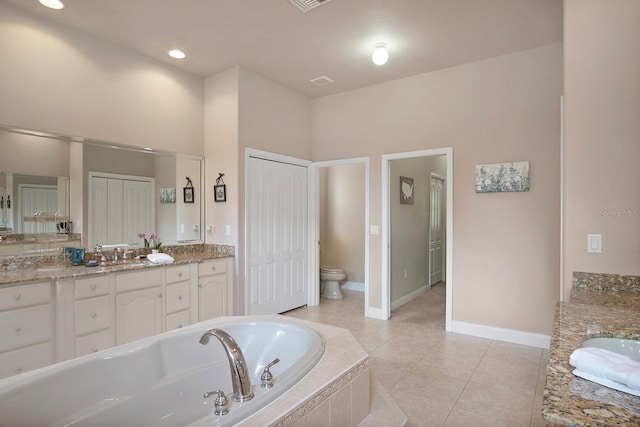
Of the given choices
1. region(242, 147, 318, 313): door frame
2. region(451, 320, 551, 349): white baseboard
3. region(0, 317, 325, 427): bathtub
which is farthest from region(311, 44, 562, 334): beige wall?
region(0, 317, 325, 427): bathtub

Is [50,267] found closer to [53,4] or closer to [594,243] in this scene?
[53,4]

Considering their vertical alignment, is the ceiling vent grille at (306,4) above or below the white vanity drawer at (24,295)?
above

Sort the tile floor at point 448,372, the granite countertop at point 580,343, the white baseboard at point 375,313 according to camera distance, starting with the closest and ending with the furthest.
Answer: the granite countertop at point 580,343, the tile floor at point 448,372, the white baseboard at point 375,313

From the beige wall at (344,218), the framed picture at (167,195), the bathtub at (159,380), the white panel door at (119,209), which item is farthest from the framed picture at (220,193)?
the beige wall at (344,218)

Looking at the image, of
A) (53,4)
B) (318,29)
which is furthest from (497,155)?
(53,4)

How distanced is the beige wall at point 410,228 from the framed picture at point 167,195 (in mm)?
2537

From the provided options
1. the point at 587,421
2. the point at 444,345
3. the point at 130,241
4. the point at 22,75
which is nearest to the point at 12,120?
the point at 22,75

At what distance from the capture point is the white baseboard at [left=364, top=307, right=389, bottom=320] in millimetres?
4148

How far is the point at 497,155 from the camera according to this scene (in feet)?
11.3

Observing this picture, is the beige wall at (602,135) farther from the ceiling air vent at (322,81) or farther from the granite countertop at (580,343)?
the ceiling air vent at (322,81)

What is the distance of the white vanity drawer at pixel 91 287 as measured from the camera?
2533 mm

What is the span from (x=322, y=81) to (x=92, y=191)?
272 centimetres

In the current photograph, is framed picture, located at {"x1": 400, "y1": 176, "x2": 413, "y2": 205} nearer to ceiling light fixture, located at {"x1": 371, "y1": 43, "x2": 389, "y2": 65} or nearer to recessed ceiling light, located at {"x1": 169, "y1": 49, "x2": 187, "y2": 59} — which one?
ceiling light fixture, located at {"x1": 371, "y1": 43, "x2": 389, "y2": 65}

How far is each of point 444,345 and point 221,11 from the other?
352cm
